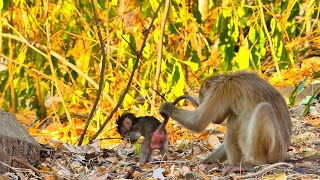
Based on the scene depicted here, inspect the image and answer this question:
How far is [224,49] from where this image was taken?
8344 millimetres

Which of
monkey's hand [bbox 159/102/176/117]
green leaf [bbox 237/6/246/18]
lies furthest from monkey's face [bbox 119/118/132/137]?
green leaf [bbox 237/6/246/18]

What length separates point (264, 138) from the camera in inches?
214

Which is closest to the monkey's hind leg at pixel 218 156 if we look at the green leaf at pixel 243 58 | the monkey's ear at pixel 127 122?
the monkey's ear at pixel 127 122

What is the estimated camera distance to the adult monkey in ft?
17.8

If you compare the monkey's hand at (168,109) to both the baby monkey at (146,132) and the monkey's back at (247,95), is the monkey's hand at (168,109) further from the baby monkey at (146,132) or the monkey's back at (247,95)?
the monkey's back at (247,95)

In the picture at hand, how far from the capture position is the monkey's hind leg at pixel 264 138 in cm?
540

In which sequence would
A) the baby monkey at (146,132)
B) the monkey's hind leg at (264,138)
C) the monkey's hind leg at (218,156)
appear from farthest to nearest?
the monkey's hind leg at (218,156) < the baby monkey at (146,132) < the monkey's hind leg at (264,138)

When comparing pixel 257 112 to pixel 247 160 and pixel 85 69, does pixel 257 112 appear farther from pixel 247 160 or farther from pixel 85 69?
pixel 85 69

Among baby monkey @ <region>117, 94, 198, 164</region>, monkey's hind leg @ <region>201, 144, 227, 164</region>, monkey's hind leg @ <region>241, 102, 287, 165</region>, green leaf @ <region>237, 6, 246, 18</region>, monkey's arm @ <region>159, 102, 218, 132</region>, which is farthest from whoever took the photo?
green leaf @ <region>237, 6, 246, 18</region>

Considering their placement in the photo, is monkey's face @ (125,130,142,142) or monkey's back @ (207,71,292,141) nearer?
monkey's back @ (207,71,292,141)

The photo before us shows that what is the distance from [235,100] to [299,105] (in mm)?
3107

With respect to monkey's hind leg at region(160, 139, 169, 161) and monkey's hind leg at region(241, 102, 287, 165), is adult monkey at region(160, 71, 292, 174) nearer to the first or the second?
monkey's hind leg at region(241, 102, 287, 165)

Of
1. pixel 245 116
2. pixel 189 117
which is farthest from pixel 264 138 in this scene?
pixel 189 117

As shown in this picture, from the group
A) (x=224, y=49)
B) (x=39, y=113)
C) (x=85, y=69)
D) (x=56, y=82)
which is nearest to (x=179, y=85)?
(x=224, y=49)
